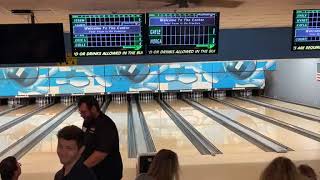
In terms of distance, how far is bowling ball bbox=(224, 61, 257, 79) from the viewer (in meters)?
12.4

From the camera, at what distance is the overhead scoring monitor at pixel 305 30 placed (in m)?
4.64

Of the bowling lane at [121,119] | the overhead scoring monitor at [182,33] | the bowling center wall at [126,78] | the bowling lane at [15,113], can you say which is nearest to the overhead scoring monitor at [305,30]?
the overhead scoring monitor at [182,33]

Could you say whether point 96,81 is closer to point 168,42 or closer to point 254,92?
point 254,92

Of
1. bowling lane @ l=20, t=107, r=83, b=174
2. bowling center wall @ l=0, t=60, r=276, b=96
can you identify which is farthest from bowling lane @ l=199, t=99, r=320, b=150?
bowling lane @ l=20, t=107, r=83, b=174

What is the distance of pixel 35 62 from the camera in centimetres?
425

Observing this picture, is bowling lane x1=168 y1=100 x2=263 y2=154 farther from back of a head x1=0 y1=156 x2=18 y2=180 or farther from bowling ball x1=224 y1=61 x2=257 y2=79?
back of a head x1=0 y1=156 x2=18 y2=180

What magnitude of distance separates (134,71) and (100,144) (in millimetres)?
9228

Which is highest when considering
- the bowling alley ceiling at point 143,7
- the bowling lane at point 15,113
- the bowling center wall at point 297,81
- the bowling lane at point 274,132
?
the bowling alley ceiling at point 143,7

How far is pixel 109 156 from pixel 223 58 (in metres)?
7.40

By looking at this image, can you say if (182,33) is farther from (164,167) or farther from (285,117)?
(285,117)

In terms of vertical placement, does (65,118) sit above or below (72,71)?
below

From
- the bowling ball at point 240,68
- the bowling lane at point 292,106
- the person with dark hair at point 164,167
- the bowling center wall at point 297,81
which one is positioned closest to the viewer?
the person with dark hair at point 164,167

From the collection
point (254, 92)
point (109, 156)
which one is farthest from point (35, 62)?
point (254, 92)

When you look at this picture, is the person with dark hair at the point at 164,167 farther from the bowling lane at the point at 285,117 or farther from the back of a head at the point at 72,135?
the bowling lane at the point at 285,117
